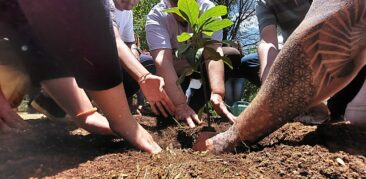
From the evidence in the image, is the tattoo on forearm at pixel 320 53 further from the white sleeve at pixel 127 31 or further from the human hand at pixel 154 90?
the white sleeve at pixel 127 31

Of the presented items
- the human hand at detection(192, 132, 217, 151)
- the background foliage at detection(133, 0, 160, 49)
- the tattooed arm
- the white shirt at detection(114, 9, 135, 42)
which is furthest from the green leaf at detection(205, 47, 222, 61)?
the background foliage at detection(133, 0, 160, 49)

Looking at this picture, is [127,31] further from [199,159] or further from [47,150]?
[199,159]

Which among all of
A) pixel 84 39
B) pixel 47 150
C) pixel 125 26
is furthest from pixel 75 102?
pixel 125 26

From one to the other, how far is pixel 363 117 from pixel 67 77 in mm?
1199

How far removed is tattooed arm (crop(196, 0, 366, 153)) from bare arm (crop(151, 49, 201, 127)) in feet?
2.92

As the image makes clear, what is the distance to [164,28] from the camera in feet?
8.33

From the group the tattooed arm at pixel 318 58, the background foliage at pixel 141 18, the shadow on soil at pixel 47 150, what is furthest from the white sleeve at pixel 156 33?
the background foliage at pixel 141 18

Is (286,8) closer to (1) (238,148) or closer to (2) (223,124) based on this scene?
(2) (223,124)

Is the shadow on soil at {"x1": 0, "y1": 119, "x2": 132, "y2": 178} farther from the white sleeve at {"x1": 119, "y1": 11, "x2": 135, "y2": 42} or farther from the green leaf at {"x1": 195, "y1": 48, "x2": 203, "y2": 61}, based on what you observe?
the white sleeve at {"x1": 119, "y1": 11, "x2": 135, "y2": 42}

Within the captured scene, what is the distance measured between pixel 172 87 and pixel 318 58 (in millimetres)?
1164

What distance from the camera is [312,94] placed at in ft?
3.82

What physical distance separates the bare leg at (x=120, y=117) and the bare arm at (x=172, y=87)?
1.92ft

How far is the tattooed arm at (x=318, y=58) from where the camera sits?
1.16m

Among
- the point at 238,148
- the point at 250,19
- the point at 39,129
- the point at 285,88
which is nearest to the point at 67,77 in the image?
the point at 39,129
